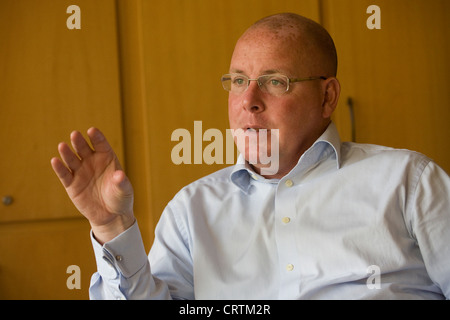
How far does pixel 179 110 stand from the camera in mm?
1861

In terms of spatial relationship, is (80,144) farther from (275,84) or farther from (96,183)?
(275,84)

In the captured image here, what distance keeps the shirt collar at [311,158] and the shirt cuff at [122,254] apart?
0.33m

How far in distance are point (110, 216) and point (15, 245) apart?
0.93 meters

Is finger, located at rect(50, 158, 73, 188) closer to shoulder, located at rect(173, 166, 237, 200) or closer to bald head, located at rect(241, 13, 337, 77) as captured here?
shoulder, located at rect(173, 166, 237, 200)

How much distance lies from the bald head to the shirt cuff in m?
0.53

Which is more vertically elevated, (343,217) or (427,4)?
(427,4)

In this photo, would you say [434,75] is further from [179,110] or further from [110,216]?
[110,216]

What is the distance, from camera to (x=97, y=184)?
94 cm

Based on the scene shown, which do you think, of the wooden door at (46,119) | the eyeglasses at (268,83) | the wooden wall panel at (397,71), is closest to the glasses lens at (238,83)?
the eyeglasses at (268,83)

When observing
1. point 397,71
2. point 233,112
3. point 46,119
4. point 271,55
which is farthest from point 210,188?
point 397,71

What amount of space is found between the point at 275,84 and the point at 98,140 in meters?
0.45

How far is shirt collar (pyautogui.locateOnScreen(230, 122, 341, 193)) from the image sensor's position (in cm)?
119
